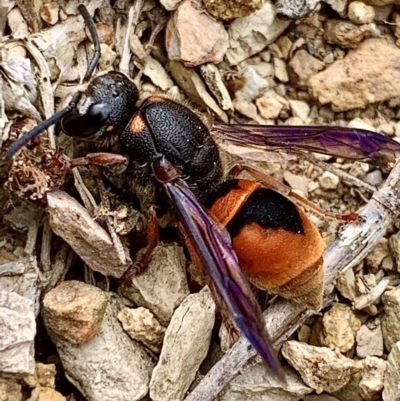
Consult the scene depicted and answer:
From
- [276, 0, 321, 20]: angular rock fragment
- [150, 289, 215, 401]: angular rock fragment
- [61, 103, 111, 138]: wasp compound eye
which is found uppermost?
[61, 103, 111, 138]: wasp compound eye

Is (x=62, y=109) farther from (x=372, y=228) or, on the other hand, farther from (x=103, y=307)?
(x=372, y=228)

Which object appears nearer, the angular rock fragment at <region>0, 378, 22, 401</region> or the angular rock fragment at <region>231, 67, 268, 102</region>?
the angular rock fragment at <region>0, 378, 22, 401</region>

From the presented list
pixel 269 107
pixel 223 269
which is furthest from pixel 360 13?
pixel 223 269

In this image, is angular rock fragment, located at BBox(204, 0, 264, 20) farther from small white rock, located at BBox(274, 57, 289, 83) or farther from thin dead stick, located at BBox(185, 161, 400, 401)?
thin dead stick, located at BBox(185, 161, 400, 401)

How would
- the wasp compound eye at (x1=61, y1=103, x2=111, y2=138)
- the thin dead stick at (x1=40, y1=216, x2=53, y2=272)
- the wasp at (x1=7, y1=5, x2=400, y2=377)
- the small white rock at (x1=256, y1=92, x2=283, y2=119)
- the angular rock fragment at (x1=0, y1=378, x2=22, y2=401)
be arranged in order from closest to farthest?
the angular rock fragment at (x1=0, y1=378, x2=22, y2=401) → the wasp at (x1=7, y1=5, x2=400, y2=377) → the wasp compound eye at (x1=61, y1=103, x2=111, y2=138) → the thin dead stick at (x1=40, y1=216, x2=53, y2=272) → the small white rock at (x1=256, y1=92, x2=283, y2=119)

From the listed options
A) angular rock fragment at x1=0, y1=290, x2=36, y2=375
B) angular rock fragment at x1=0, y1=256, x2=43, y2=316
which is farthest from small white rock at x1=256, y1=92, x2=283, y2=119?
angular rock fragment at x1=0, y1=290, x2=36, y2=375

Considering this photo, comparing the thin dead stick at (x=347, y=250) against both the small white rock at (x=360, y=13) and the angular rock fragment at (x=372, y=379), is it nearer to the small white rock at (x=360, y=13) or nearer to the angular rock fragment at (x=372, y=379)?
the angular rock fragment at (x=372, y=379)

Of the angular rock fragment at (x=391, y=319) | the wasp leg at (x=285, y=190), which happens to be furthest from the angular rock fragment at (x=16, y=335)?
the angular rock fragment at (x=391, y=319)

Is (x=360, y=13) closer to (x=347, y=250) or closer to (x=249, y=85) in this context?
(x=249, y=85)
